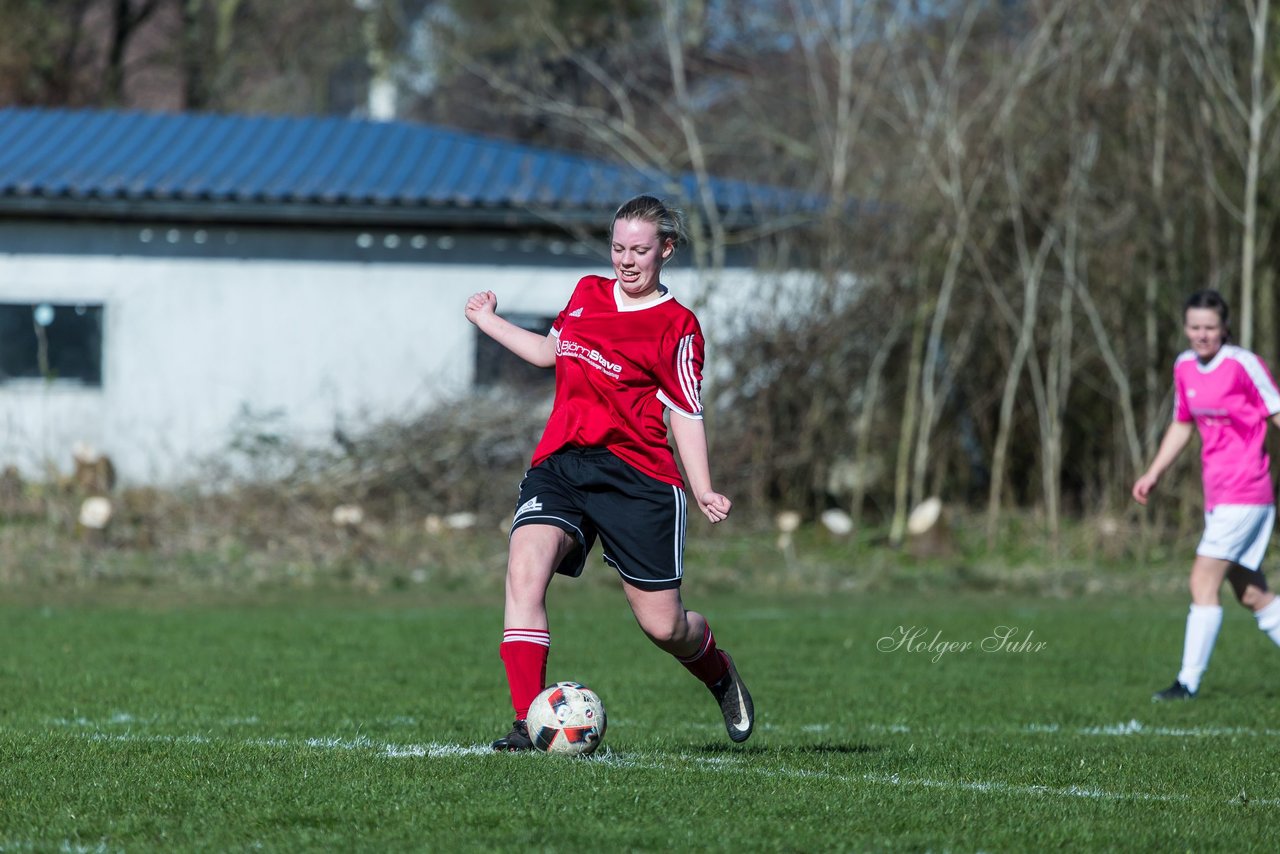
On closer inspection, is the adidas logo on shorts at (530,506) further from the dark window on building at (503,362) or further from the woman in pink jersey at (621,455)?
the dark window on building at (503,362)

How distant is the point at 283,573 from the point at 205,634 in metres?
3.72

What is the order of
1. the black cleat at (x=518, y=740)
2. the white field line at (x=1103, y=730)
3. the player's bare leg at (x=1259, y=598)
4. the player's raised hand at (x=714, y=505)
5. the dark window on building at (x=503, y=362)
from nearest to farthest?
the player's raised hand at (x=714, y=505), the black cleat at (x=518, y=740), the white field line at (x=1103, y=730), the player's bare leg at (x=1259, y=598), the dark window on building at (x=503, y=362)

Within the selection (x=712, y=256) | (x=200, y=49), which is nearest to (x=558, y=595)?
(x=712, y=256)

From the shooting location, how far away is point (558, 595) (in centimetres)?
1416

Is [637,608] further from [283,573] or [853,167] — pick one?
[853,167]

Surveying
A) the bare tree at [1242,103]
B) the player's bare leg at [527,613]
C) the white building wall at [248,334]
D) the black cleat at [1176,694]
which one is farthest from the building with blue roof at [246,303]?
the player's bare leg at [527,613]

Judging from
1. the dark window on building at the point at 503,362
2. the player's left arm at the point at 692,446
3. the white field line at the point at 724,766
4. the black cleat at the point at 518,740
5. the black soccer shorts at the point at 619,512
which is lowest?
the white field line at the point at 724,766

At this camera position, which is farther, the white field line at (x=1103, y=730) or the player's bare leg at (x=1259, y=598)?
the player's bare leg at (x=1259, y=598)

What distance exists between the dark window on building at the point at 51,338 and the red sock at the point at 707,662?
14532mm

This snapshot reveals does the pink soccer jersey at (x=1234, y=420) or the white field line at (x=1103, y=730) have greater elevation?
the pink soccer jersey at (x=1234, y=420)

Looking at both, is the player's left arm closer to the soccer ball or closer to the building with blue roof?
the soccer ball

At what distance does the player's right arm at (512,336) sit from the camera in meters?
5.90

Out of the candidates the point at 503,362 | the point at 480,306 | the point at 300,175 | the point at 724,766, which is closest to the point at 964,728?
the point at 724,766

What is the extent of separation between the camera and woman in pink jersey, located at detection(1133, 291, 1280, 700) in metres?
8.45
